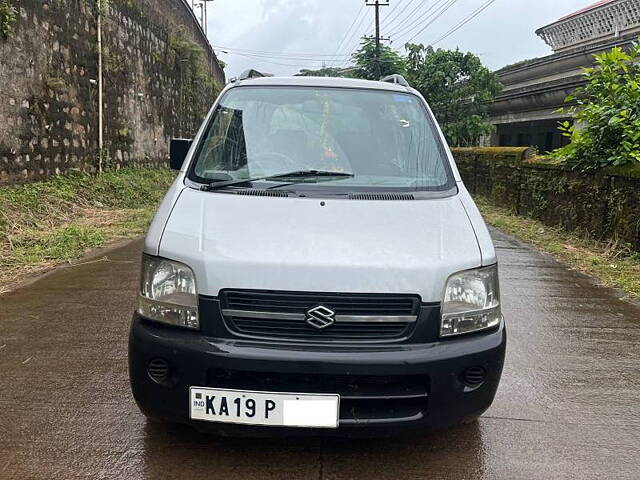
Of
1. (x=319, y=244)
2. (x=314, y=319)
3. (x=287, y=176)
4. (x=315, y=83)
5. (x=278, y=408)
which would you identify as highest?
(x=315, y=83)

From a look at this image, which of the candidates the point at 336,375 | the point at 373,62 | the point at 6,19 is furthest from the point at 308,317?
the point at 373,62

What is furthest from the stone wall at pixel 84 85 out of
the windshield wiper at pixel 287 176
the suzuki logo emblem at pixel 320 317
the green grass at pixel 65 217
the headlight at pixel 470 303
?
the headlight at pixel 470 303

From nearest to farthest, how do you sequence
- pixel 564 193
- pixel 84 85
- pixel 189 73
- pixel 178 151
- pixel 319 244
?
pixel 319 244 < pixel 178 151 < pixel 564 193 < pixel 84 85 < pixel 189 73

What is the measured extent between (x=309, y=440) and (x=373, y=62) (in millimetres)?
22195

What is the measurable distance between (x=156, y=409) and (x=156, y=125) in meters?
13.6

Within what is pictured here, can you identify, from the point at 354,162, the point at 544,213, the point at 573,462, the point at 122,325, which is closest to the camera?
the point at 573,462

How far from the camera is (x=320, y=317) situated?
236cm

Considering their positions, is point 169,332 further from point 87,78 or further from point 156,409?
point 87,78

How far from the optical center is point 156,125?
1504 centimetres

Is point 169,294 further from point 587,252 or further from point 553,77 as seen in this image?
A: point 553,77

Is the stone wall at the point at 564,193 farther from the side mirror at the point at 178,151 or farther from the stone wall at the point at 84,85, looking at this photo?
the stone wall at the point at 84,85

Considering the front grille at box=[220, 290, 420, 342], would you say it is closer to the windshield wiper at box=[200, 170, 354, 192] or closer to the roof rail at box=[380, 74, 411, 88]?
the windshield wiper at box=[200, 170, 354, 192]

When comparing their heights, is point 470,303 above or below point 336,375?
above

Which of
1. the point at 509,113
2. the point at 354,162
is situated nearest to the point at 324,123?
the point at 354,162
